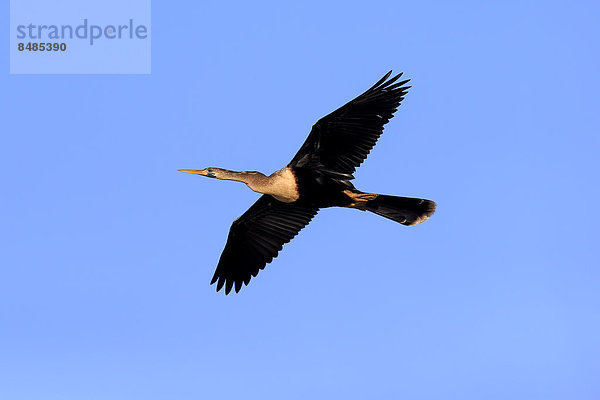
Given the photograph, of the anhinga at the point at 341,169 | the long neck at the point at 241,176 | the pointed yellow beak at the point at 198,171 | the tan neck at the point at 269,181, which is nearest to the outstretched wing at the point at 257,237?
the anhinga at the point at 341,169

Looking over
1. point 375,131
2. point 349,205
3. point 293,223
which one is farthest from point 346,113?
point 293,223

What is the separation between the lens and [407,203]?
584 inches

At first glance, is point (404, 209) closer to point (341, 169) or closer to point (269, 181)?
point (341, 169)

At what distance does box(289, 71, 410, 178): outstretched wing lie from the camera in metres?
14.3

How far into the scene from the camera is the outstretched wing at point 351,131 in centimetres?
1432

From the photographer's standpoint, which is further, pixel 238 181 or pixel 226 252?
pixel 226 252

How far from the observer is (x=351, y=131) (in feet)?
47.2

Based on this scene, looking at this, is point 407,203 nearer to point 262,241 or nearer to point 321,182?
point 321,182

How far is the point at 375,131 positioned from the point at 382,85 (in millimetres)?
725

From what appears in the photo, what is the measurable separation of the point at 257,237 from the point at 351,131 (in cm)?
281

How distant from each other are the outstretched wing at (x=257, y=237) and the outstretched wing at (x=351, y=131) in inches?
58.7

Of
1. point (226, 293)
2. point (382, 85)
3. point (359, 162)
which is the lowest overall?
point (226, 293)

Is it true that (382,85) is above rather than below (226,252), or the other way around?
above

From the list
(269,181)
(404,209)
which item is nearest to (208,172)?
(269,181)
